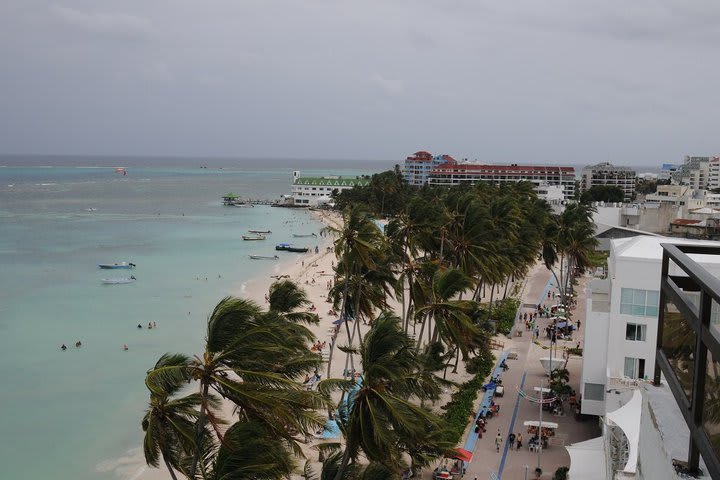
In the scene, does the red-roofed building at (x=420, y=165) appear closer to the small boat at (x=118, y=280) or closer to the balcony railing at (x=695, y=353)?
the small boat at (x=118, y=280)

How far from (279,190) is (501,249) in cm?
15306

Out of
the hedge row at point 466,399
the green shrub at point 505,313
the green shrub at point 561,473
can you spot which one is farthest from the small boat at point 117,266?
the green shrub at point 561,473

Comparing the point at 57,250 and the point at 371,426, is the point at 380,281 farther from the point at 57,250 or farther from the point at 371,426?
the point at 57,250

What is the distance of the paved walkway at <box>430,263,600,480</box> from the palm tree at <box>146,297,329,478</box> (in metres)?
11.4

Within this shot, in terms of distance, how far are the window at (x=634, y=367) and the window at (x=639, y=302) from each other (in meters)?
1.55

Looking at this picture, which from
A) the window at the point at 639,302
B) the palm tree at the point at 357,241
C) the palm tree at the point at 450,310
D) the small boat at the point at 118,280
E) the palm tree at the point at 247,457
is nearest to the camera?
the palm tree at the point at 247,457

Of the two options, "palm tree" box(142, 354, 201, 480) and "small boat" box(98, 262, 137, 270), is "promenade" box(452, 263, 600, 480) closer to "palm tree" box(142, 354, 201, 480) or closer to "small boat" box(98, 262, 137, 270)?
"palm tree" box(142, 354, 201, 480)

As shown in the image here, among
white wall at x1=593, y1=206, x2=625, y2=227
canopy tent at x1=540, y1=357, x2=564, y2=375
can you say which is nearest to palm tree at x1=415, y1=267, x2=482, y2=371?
canopy tent at x1=540, y1=357, x2=564, y2=375

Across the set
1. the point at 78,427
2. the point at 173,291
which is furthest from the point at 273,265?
the point at 78,427

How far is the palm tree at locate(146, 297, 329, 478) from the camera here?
11.0 meters

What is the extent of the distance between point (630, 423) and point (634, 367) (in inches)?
256

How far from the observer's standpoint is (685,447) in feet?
15.8

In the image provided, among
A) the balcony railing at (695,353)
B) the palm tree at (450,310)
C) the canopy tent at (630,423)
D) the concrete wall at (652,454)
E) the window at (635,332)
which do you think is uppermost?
the balcony railing at (695,353)

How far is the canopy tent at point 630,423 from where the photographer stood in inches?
602
